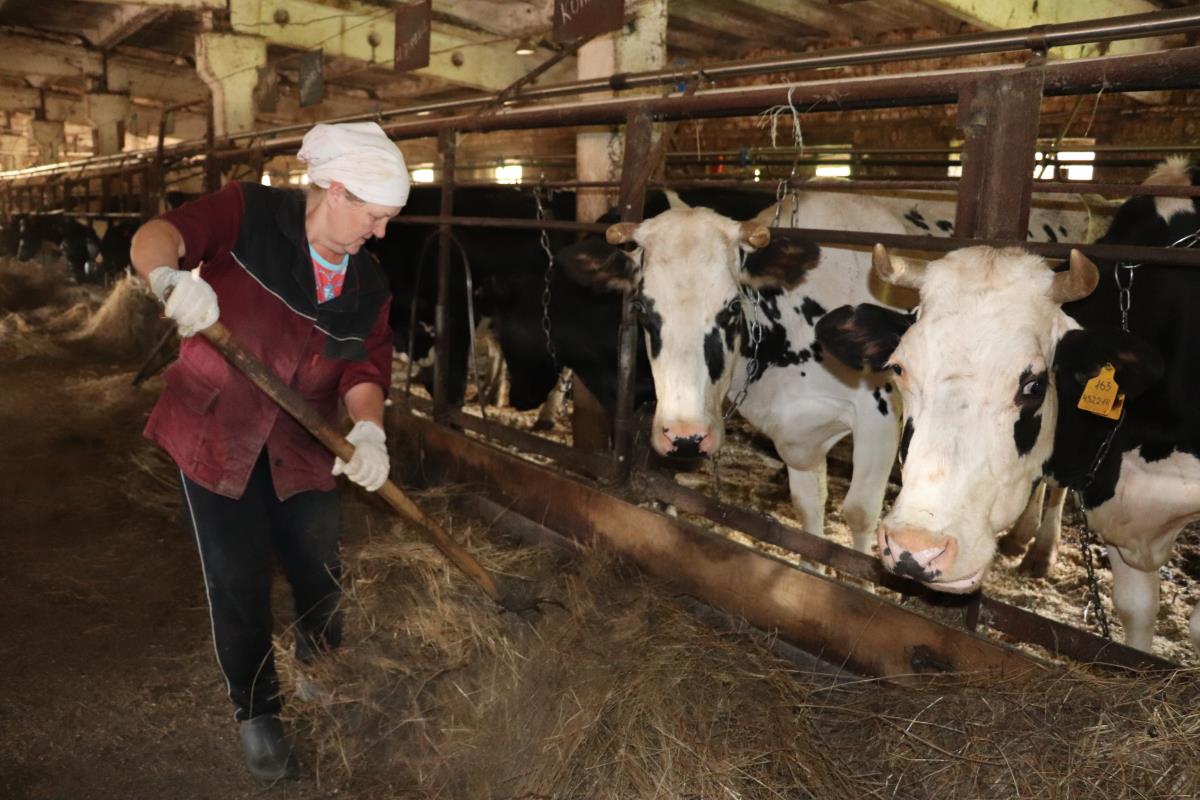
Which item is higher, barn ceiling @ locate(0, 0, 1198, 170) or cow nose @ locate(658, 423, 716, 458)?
barn ceiling @ locate(0, 0, 1198, 170)

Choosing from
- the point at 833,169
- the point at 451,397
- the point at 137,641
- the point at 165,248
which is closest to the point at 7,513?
the point at 137,641

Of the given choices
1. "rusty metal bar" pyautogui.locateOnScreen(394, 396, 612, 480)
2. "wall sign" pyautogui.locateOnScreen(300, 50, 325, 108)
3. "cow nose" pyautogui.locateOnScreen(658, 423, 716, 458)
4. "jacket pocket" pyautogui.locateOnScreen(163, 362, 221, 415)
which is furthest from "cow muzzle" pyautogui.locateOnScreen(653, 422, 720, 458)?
"wall sign" pyautogui.locateOnScreen(300, 50, 325, 108)

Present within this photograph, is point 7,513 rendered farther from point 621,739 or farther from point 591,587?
point 621,739

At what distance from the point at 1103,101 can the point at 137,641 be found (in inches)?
366

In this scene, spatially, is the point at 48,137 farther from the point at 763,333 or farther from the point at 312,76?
the point at 763,333

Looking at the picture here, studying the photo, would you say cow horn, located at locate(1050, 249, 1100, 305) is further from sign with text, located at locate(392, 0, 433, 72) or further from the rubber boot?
sign with text, located at locate(392, 0, 433, 72)

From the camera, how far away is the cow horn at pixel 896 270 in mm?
2484

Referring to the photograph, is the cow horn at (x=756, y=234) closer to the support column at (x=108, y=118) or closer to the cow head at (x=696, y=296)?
the cow head at (x=696, y=296)

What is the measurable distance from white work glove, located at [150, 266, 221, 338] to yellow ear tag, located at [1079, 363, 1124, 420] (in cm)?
219

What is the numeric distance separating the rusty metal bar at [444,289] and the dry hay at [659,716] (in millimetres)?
1782

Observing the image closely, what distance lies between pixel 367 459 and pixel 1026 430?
1746 millimetres

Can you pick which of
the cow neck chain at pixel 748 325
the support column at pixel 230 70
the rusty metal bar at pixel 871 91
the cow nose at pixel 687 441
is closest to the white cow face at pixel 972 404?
the rusty metal bar at pixel 871 91

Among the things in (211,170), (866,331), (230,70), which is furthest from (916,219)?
(230,70)

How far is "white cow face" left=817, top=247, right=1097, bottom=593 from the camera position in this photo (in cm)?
212
